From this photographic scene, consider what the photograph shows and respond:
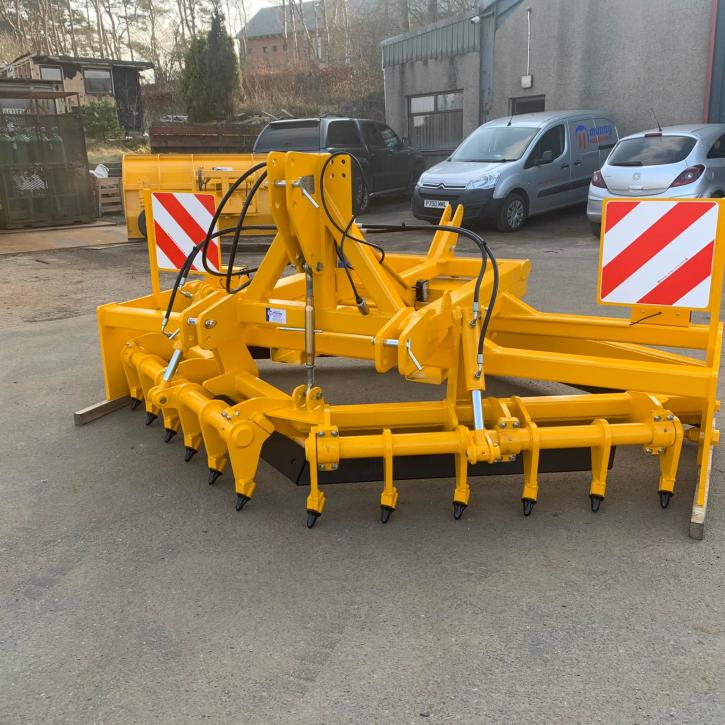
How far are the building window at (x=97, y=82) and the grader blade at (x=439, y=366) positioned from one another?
112 ft

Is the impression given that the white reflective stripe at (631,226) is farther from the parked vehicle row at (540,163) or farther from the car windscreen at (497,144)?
the car windscreen at (497,144)

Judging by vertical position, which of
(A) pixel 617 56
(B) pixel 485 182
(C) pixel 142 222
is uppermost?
(A) pixel 617 56

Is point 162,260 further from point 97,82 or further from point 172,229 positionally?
point 97,82

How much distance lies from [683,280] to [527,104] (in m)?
15.4

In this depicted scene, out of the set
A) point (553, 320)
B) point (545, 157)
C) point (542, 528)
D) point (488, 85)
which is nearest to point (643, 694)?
point (542, 528)

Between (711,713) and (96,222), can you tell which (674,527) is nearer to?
(711,713)

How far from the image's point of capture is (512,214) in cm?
1265

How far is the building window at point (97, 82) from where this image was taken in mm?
33438

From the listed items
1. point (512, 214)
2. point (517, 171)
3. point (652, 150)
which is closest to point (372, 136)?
point (517, 171)

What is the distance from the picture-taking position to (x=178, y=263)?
5.02 metres

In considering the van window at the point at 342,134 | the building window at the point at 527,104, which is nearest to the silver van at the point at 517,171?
the van window at the point at 342,134

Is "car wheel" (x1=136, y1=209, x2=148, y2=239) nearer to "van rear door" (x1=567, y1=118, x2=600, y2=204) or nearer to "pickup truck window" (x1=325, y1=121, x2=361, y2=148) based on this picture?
"pickup truck window" (x1=325, y1=121, x2=361, y2=148)

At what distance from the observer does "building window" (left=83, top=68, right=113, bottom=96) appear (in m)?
33.4

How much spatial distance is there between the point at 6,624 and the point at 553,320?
3.08m
